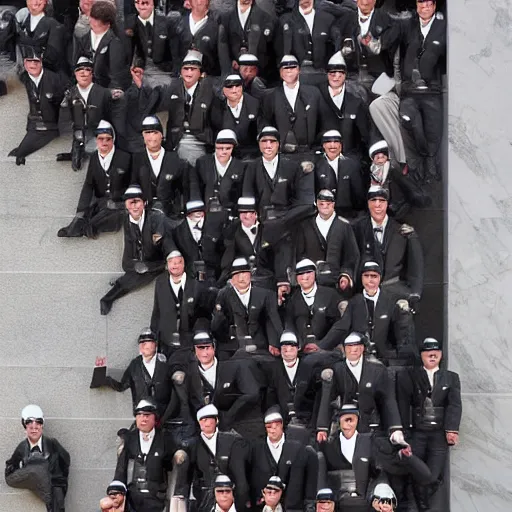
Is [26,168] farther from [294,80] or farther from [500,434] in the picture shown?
[500,434]

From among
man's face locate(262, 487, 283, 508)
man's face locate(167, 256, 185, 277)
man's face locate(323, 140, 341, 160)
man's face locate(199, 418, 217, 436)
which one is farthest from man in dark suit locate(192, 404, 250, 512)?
man's face locate(323, 140, 341, 160)

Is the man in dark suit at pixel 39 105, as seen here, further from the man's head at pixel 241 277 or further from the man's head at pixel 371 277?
the man's head at pixel 371 277

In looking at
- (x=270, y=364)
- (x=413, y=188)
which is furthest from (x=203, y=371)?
(x=413, y=188)

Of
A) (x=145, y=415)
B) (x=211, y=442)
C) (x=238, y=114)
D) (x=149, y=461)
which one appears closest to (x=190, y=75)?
(x=238, y=114)

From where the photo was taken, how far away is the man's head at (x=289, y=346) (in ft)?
103

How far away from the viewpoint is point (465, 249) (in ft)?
107

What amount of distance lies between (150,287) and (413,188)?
145 inches

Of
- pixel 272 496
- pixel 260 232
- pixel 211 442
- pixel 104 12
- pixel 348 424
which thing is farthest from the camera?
pixel 104 12

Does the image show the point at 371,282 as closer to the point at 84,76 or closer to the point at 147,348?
the point at 147,348

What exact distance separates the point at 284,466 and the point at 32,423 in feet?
11.5

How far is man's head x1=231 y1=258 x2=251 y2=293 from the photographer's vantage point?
104 feet

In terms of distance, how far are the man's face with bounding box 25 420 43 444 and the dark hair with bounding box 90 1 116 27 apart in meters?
5.52

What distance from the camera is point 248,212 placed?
105 feet

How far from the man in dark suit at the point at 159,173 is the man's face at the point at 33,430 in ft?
10.4
